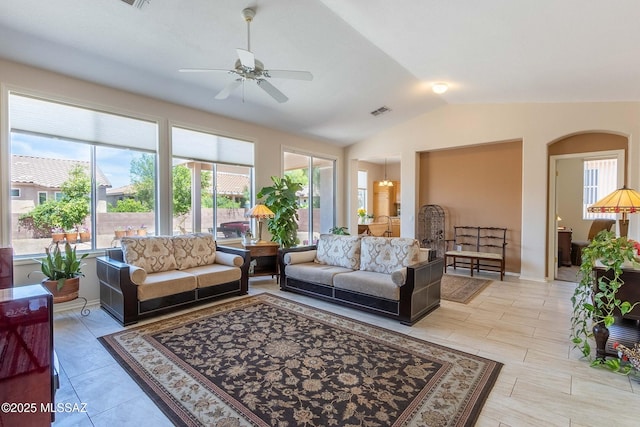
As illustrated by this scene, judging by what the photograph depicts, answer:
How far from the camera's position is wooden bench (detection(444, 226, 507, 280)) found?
19.6ft

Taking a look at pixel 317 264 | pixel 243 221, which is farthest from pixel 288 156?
pixel 317 264

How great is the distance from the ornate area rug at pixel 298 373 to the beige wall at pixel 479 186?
4.41m

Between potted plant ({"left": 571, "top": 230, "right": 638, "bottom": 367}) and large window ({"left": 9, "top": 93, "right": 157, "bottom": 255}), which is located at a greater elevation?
large window ({"left": 9, "top": 93, "right": 157, "bottom": 255})

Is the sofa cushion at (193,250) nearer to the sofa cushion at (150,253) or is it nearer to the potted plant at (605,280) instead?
the sofa cushion at (150,253)

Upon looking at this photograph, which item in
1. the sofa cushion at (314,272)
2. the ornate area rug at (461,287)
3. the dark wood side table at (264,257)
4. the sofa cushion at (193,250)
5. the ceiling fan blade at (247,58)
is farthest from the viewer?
the dark wood side table at (264,257)

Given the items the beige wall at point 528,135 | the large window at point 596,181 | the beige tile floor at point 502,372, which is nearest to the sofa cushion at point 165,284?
the beige tile floor at point 502,372

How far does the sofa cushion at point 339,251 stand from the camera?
443cm

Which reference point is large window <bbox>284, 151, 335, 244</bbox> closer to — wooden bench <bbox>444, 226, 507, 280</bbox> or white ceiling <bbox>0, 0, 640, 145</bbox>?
white ceiling <bbox>0, 0, 640, 145</bbox>

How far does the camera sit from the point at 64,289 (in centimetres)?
348

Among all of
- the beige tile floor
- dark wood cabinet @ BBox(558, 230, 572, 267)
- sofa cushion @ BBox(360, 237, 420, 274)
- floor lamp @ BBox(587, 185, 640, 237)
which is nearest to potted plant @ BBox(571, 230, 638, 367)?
the beige tile floor

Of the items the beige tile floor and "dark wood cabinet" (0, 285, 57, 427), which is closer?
"dark wood cabinet" (0, 285, 57, 427)

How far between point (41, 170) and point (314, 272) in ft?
12.4

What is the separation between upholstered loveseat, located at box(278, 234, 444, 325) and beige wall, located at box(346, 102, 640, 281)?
2.81m

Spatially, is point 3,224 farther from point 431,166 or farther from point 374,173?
point 374,173
